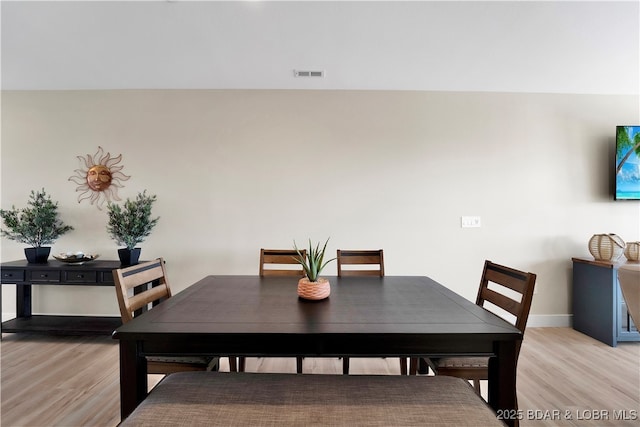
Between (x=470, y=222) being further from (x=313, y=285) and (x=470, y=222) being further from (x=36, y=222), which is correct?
(x=36, y=222)

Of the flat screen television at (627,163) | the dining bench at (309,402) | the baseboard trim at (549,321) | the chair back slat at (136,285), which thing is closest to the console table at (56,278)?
the chair back slat at (136,285)

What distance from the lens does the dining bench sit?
97cm

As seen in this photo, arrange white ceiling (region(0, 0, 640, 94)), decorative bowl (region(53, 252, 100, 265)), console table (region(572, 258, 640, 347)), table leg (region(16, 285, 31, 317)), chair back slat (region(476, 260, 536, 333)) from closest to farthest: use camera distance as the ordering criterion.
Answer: chair back slat (region(476, 260, 536, 333)), white ceiling (region(0, 0, 640, 94)), console table (region(572, 258, 640, 347)), decorative bowl (region(53, 252, 100, 265)), table leg (region(16, 285, 31, 317))

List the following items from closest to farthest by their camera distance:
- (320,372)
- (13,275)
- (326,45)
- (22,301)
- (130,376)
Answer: (130,376) → (320,372) → (326,45) → (13,275) → (22,301)

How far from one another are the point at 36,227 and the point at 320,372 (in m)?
3.05

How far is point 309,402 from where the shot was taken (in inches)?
41.8

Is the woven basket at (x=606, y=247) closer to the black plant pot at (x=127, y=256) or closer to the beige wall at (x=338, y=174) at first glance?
the beige wall at (x=338, y=174)

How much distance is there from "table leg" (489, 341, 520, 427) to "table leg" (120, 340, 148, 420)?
55.7 inches

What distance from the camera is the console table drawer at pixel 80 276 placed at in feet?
9.12

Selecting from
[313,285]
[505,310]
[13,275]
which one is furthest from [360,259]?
[13,275]

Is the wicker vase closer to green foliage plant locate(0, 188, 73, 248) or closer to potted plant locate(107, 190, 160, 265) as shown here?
potted plant locate(107, 190, 160, 265)

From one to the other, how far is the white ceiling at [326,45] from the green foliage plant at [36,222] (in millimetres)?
1249

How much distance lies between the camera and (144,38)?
7.68 feet

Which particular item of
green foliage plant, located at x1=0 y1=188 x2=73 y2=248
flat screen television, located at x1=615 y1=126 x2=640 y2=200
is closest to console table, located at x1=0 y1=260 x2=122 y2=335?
green foliage plant, located at x1=0 y1=188 x2=73 y2=248
